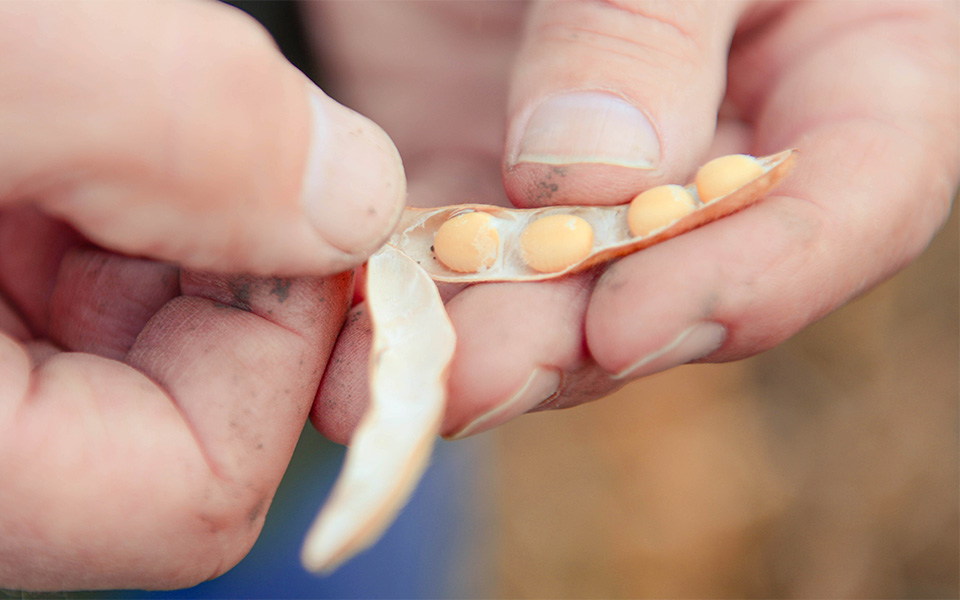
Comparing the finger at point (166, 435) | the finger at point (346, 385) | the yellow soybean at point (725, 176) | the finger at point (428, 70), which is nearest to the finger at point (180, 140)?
the finger at point (166, 435)

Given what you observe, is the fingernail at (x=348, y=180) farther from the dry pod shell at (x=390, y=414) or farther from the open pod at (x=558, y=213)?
the open pod at (x=558, y=213)

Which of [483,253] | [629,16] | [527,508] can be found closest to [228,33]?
[483,253]

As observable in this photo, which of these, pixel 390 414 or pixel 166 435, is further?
pixel 166 435

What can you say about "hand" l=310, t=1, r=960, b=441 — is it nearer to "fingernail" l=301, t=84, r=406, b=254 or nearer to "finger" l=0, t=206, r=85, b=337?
"fingernail" l=301, t=84, r=406, b=254

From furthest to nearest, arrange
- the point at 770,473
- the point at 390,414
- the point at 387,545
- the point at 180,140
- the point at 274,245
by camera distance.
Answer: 1. the point at 770,473
2. the point at 387,545
3. the point at 274,245
4. the point at 390,414
5. the point at 180,140

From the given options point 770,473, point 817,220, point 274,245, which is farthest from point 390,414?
point 770,473

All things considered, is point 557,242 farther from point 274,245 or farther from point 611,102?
point 274,245

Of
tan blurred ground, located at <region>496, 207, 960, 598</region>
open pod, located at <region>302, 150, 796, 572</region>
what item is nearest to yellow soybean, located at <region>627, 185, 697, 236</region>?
open pod, located at <region>302, 150, 796, 572</region>
